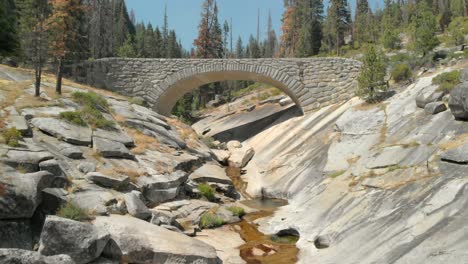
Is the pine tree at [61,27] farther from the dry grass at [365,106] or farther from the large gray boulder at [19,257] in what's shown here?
the large gray boulder at [19,257]

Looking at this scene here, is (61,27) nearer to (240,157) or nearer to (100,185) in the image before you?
(240,157)

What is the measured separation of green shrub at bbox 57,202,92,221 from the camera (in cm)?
1080

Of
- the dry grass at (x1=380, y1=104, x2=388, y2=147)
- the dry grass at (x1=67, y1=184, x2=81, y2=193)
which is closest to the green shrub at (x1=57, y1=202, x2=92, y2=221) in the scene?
the dry grass at (x1=67, y1=184, x2=81, y2=193)

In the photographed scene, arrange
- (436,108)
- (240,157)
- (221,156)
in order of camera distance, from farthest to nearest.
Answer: (240,157), (221,156), (436,108)

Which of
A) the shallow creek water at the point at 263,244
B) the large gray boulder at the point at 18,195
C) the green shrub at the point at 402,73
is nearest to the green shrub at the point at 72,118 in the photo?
the large gray boulder at the point at 18,195

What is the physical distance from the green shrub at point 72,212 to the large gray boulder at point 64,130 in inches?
245

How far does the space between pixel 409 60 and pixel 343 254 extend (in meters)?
21.4

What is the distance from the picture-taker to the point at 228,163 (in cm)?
2853

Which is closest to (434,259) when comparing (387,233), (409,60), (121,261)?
(387,233)

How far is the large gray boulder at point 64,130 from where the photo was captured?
16.8 m

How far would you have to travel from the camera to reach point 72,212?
35.8ft

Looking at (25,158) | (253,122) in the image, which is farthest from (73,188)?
(253,122)

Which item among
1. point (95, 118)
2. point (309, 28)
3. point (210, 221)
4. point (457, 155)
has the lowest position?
point (210, 221)

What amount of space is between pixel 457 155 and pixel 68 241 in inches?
451
